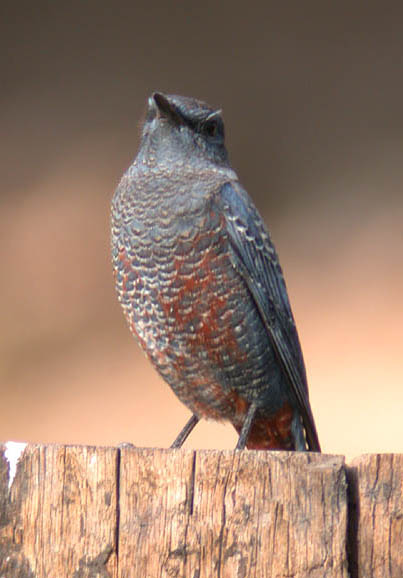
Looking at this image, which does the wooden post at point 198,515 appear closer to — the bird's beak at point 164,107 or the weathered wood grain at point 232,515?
the weathered wood grain at point 232,515

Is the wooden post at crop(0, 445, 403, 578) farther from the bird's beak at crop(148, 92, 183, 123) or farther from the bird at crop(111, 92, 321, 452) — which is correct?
the bird's beak at crop(148, 92, 183, 123)

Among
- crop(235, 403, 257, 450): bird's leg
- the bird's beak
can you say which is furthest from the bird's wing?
the bird's beak

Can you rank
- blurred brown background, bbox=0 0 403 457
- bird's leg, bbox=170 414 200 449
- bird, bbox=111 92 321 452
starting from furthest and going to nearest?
1. blurred brown background, bbox=0 0 403 457
2. bird's leg, bbox=170 414 200 449
3. bird, bbox=111 92 321 452

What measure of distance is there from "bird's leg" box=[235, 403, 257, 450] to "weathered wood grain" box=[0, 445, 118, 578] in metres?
0.87

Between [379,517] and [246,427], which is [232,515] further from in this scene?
[246,427]

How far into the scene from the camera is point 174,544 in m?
2.06

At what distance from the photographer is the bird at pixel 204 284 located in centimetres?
295

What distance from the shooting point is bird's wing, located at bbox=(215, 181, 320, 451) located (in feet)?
9.88

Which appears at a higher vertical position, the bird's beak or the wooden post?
the bird's beak

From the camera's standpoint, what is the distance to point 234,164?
4.18 m

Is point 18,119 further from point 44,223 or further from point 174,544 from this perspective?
point 174,544

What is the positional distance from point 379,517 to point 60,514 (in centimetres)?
58

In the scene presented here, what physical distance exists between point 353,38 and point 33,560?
8.60 ft

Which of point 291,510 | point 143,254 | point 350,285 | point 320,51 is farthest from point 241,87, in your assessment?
point 291,510
